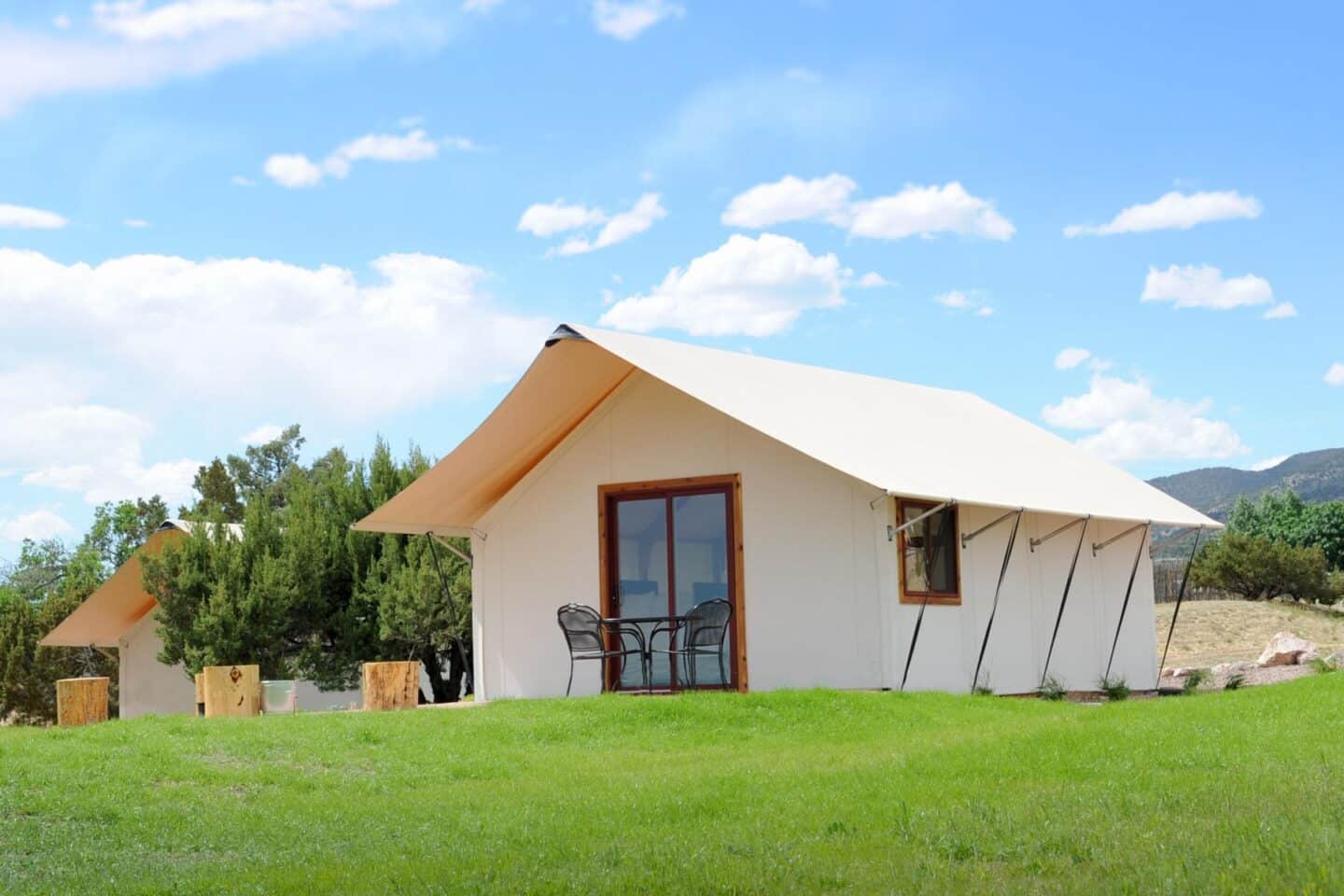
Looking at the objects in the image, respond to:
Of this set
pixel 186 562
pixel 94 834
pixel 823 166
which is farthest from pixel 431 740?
pixel 186 562

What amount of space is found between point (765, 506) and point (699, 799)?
616cm

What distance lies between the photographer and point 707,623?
12.5 metres

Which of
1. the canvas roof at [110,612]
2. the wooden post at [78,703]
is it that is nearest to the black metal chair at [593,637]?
the wooden post at [78,703]

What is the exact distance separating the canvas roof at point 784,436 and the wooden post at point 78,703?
292 centimetres

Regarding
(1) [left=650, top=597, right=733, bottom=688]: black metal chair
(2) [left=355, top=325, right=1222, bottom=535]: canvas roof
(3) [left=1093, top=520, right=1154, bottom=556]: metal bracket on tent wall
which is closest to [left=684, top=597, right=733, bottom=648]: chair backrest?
(1) [left=650, top=597, right=733, bottom=688]: black metal chair

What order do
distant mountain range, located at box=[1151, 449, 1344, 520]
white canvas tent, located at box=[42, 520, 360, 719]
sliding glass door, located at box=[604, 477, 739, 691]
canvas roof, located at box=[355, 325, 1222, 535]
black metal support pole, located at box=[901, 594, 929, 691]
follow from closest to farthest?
black metal support pole, located at box=[901, 594, 929, 691]
canvas roof, located at box=[355, 325, 1222, 535]
sliding glass door, located at box=[604, 477, 739, 691]
white canvas tent, located at box=[42, 520, 360, 719]
distant mountain range, located at box=[1151, 449, 1344, 520]

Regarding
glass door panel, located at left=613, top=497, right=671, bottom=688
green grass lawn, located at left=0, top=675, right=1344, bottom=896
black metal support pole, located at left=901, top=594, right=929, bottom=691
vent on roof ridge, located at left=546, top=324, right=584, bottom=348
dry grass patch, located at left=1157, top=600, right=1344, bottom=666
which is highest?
vent on roof ridge, located at left=546, top=324, right=584, bottom=348

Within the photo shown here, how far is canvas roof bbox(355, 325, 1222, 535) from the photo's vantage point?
12109mm

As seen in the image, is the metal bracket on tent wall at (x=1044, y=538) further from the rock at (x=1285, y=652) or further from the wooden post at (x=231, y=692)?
the wooden post at (x=231, y=692)

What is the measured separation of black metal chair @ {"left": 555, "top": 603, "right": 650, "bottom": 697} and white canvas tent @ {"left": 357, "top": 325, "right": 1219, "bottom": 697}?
0.44 meters

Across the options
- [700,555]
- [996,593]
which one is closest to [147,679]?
[700,555]

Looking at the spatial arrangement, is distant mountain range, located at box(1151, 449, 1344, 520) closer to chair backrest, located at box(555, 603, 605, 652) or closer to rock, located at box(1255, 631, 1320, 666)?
rock, located at box(1255, 631, 1320, 666)

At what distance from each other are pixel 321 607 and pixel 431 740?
9.46 metres

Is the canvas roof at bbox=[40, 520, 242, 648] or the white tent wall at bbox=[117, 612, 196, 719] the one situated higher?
the canvas roof at bbox=[40, 520, 242, 648]
